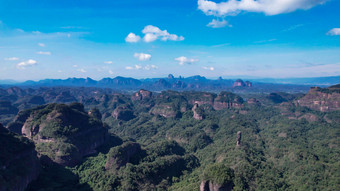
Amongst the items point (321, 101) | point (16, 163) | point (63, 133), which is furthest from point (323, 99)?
point (16, 163)

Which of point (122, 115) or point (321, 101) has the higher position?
point (321, 101)

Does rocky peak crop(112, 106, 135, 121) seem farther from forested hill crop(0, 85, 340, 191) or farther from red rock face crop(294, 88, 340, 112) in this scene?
red rock face crop(294, 88, 340, 112)

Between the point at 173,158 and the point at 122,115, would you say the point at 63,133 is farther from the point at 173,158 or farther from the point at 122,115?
the point at 122,115

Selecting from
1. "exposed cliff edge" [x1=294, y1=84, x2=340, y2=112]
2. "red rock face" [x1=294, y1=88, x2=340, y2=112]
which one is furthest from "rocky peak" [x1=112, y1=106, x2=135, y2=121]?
"exposed cliff edge" [x1=294, y1=84, x2=340, y2=112]

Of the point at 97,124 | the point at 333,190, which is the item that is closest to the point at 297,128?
the point at 333,190

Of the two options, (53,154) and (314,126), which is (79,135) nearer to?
(53,154)

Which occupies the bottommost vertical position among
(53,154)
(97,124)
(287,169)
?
(287,169)

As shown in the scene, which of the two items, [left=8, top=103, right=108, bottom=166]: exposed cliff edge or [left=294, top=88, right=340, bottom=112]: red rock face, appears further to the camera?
[left=294, top=88, right=340, bottom=112]: red rock face
